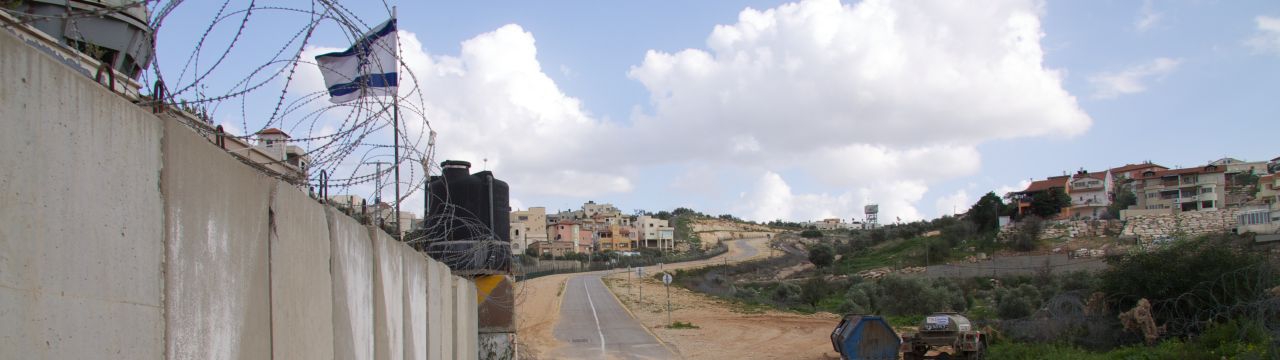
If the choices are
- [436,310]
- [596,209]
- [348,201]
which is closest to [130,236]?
[348,201]

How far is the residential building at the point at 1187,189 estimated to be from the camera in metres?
89.1

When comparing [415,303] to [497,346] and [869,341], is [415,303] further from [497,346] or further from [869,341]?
[869,341]

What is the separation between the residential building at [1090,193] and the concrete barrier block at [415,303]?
8844 centimetres

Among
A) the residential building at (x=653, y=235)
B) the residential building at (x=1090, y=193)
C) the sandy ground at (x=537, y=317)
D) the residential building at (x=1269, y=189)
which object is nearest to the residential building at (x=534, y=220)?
the residential building at (x=653, y=235)

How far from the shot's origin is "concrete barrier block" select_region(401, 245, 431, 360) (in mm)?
7387

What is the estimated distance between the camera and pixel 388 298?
260 inches

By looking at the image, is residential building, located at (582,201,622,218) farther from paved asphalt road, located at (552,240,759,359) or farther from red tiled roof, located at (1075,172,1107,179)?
paved asphalt road, located at (552,240,759,359)

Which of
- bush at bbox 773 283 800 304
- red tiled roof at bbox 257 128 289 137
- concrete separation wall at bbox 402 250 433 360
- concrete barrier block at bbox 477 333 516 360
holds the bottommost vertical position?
bush at bbox 773 283 800 304

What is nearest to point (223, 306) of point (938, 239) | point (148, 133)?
point (148, 133)

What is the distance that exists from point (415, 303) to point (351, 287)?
273cm

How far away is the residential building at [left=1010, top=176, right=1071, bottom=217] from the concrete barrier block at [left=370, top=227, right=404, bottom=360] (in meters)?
86.6

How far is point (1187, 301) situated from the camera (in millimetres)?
19594

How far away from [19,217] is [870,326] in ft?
63.2

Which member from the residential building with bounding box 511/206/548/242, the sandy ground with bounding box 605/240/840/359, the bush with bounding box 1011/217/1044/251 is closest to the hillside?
the residential building with bounding box 511/206/548/242
